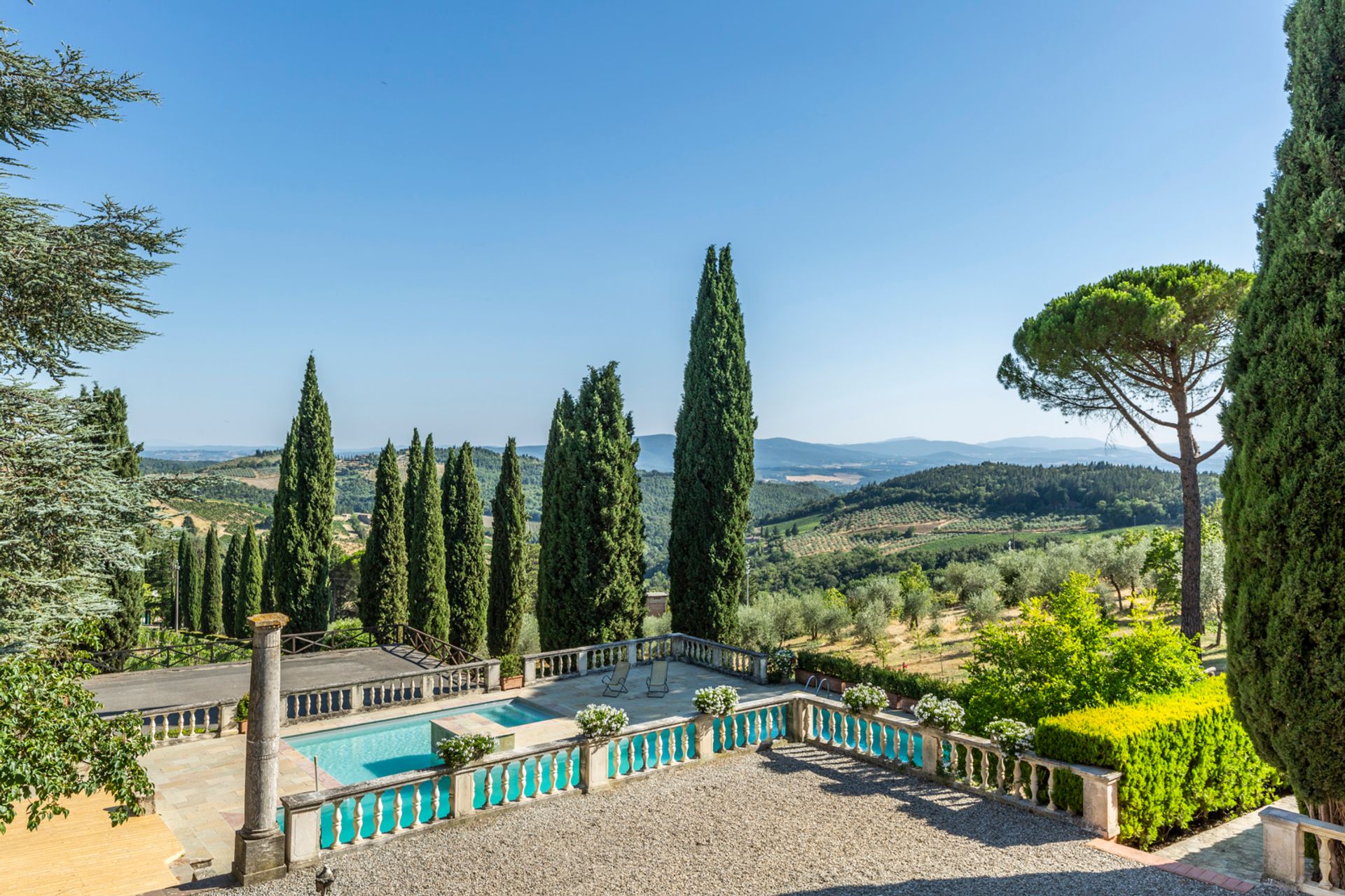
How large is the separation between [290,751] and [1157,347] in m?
20.7

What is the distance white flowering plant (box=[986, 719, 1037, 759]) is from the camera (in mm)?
9680

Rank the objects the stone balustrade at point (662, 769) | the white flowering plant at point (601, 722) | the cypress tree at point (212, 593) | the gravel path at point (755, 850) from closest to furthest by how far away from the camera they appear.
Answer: the gravel path at point (755, 850), the stone balustrade at point (662, 769), the white flowering plant at point (601, 722), the cypress tree at point (212, 593)

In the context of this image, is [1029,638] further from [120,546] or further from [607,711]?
[120,546]

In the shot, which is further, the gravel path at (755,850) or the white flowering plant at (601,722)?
the white flowering plant at (601,722)

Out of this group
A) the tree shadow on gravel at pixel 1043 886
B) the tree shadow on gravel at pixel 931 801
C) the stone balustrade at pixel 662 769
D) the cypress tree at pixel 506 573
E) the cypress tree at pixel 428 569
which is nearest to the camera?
the tree shadow on gravel at pixel 1043 886

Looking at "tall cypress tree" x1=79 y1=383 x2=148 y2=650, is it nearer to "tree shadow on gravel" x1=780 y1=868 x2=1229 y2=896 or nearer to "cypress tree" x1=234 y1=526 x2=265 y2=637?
"cypress tree" x1=234 y1=526 x2=265 y2=637

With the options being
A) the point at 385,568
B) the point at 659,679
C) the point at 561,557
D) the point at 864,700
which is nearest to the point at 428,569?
the point at 385,568

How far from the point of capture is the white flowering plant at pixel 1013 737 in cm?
968

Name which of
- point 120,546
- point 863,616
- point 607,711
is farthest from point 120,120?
point 863,616

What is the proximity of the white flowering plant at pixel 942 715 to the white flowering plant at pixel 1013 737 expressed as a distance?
572mm

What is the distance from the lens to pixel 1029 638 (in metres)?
11.4

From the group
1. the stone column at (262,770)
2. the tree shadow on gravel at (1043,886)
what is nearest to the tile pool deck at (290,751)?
the stone column at (262,770)

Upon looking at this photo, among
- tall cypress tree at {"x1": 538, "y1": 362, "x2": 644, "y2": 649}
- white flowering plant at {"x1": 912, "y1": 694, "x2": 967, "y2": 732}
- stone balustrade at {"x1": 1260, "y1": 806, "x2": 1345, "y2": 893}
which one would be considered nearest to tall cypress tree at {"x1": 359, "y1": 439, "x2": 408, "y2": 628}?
tall cypress tree at {"x1": 538, "y1": 362, "x2": 644, "y2": 649}

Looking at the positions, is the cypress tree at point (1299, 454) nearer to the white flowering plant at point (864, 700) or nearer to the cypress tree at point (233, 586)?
the white flowering plant at point (864, 700)
